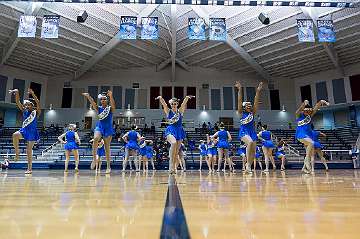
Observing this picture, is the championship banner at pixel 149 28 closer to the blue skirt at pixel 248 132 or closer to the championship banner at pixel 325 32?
the championship banner at pixel 325 32

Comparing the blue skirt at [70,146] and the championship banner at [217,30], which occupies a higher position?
the championship banner at [217,30]

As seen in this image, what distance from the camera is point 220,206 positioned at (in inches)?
57.0

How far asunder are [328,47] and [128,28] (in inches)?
590

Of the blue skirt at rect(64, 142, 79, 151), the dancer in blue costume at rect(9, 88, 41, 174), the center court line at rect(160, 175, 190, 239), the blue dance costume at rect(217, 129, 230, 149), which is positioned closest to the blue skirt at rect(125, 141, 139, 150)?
the blue skirt at rect(64, 142, 79, 151)

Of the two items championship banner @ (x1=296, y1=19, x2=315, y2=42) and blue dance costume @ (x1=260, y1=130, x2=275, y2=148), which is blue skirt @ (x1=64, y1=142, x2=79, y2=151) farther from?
championship banner @ (x1=296, y1=19, x2=315, y2=42)

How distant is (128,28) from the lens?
601 inches

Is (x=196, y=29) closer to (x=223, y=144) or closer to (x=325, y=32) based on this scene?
(x=325, y=32)

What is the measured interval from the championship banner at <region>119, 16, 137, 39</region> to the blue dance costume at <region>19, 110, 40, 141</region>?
8.99 meters

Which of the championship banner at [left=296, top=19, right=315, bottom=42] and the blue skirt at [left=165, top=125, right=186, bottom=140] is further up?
the championship banner at [left=296, top=19, right=315, bottom=42]

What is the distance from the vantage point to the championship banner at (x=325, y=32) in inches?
612

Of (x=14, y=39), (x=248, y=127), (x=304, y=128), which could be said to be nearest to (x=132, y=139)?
(x=248, y=127)

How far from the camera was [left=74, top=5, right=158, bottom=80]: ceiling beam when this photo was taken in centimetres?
1927

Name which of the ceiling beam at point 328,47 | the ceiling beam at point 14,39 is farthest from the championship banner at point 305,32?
the ceiling beam at point 14,39

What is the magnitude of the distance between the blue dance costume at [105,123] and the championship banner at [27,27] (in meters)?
9.38
